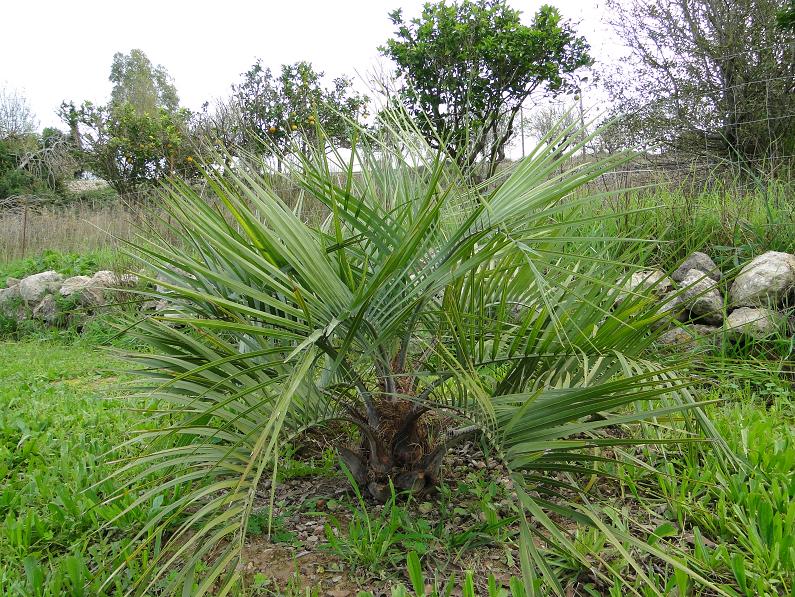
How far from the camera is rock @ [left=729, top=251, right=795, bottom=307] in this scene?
3223mm

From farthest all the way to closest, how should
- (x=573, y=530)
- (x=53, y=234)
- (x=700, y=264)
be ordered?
(x=53, y=234)
(x=700, y=264)
(x=573, y=530)

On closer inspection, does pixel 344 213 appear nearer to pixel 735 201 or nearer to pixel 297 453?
pixel 297 453

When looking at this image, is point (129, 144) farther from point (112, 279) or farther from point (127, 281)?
point (127, 281)

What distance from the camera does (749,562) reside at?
154cm

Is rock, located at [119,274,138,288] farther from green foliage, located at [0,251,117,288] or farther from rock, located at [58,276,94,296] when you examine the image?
green foliage, located at [0,251,117,288]

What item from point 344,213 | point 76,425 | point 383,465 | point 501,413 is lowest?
point 76,425

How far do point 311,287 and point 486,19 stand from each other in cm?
801

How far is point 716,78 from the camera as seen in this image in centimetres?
727

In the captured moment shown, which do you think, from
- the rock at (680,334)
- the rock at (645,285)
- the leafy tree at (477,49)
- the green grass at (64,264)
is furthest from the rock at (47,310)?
the rock at (680,334)

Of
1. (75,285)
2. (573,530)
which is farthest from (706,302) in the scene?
(75,285)

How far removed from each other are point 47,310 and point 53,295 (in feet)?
0.78

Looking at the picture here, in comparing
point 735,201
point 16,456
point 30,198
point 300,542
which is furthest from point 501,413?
point 30,198

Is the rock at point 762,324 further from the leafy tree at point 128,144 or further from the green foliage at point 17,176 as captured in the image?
the green foliage at point 17,176

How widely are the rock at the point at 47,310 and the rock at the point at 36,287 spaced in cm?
20
